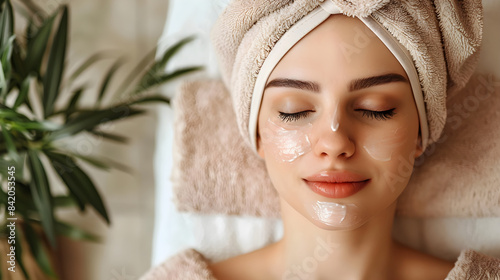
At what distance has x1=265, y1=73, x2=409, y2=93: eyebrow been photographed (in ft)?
2.77

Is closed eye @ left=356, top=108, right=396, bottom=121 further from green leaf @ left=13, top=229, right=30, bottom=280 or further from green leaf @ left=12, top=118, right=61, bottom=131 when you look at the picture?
green leaf @ left=13, top=229, right=30, bottom=280

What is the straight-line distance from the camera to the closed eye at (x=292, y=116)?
0.88 metres

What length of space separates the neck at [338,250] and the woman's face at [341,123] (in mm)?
79

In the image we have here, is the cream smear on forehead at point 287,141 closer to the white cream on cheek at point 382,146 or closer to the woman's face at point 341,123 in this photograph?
the woman's face at point 341,123

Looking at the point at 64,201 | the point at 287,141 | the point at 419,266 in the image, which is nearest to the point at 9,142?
the point at 64,201

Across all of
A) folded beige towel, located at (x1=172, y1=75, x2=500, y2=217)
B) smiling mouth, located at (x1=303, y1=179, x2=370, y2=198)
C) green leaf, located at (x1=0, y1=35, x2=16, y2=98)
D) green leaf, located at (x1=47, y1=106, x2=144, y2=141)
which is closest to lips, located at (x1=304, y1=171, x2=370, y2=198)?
smiling mouth, located at (x1=303, y1=179, x2=370, y2=198)

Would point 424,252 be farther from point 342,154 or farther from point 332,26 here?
point 332,26

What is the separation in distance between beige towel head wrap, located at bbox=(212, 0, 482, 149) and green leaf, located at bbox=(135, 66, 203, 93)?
256 millimetres

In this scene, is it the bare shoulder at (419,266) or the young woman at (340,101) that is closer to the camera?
the young woman at (340,101)

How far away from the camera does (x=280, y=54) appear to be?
89 cm

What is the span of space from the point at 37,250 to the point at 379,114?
96 cm

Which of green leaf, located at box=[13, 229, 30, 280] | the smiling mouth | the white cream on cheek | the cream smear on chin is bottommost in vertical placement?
green leaf, located at box=[13, 229, 30, 280]

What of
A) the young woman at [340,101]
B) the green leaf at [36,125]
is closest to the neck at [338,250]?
the young woman at [340,101]

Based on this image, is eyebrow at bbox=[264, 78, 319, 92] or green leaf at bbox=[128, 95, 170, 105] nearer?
eyebrow at bbox=[264, 78, 319, 92]
